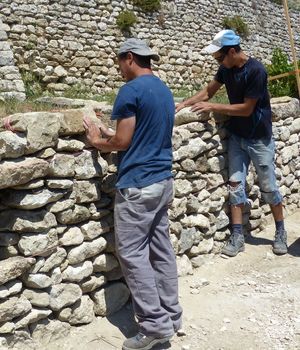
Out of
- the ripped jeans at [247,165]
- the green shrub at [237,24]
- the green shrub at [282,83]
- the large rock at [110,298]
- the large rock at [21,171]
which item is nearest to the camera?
the large rock at [21,171]

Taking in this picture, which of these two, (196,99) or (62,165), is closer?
(62,165)

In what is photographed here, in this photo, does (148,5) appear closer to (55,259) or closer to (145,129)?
(145,129)

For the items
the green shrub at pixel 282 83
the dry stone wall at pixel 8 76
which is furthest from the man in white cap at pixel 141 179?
the dry stone wall at pixel 8 76

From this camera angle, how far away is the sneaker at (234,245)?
5051mm

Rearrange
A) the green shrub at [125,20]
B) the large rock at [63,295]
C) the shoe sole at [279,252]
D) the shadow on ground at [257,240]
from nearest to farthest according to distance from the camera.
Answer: the large rock at [63,295]
the shoe sole at [279,252]
the shadow on ground at [257,240]
the green shrub at [125,20]

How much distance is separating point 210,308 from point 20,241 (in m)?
1.67

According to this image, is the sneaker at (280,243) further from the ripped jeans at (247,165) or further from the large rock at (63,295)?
the large rock at (63,295)

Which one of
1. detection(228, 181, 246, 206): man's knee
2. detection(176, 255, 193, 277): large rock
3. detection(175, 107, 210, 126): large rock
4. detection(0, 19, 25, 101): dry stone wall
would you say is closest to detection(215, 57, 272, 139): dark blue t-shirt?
detection(175, 107, 210, 126): large rock

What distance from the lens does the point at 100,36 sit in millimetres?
12219

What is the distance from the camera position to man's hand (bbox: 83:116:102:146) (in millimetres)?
3631

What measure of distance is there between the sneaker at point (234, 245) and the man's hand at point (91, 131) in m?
2.08

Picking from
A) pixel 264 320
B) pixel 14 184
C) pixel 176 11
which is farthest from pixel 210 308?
pixel 176 11

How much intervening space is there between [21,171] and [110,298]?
1.30m

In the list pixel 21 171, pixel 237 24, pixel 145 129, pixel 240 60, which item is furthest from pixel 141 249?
pixel 237 24
